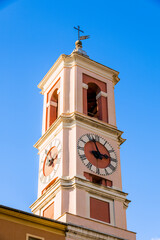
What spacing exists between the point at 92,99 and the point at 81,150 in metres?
7.80

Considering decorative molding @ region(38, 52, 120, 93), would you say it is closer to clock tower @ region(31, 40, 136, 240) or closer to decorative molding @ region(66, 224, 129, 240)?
clock tower @ region(31, 40, 136, 240)

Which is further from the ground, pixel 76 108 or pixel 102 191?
pixel 76 108

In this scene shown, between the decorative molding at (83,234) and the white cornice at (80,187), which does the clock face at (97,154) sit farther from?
the decorative molding at (83,234)

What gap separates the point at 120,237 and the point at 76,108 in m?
9.02

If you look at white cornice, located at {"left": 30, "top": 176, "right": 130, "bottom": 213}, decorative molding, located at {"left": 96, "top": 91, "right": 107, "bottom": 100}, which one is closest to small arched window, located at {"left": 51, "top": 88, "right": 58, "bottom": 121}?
decorative molding, located at {"left": 96, "top": 91, "right": 107, "bottom": 100}

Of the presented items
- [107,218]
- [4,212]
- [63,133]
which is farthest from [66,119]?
[4,212]

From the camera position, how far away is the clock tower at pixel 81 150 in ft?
96.3

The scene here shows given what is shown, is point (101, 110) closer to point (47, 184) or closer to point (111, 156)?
point (111, 156)

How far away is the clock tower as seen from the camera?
2934cm

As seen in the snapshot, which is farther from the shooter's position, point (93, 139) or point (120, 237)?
point (93, 139)

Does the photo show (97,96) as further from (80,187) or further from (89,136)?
(80,187)

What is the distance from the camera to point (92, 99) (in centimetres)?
3856

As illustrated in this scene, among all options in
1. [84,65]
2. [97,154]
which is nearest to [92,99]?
[84,65]

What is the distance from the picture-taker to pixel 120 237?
93.0 ft
